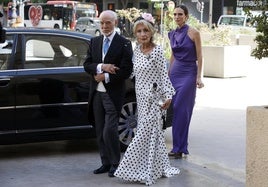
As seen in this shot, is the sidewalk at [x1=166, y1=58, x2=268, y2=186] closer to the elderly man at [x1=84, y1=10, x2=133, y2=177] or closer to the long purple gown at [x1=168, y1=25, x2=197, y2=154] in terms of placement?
the long purple gown at [x1=168, y1=25, x2=197, y2=154]

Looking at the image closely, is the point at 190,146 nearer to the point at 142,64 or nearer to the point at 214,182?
the point at 214,182

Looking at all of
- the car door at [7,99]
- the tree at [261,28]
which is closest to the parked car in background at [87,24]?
the car door at [7,99]

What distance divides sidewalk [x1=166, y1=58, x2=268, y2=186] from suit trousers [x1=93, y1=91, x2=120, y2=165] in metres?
1.20

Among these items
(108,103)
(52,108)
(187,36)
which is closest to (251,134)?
(108,103)

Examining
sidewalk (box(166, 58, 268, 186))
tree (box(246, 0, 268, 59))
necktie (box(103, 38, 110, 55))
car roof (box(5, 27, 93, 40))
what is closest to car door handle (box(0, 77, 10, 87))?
car roof (box(5, 27, 93, 40))

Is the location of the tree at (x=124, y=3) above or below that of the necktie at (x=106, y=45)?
above

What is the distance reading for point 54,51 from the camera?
6648 millimetres

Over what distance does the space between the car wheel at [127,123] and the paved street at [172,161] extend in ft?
1.34

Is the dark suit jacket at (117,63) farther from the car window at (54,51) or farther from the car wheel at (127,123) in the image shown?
the car wheel at (127,123)

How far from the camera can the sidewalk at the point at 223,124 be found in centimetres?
651

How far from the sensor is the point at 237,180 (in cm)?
570

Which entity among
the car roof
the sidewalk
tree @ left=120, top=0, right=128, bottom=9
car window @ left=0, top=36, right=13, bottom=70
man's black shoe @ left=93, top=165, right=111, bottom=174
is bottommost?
the sidewalk

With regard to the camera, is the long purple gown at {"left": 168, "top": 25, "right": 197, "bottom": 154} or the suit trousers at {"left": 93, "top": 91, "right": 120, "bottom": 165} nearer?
the suit trousers at {"left": 93, "top": 91, "right": 120, "bottom": 165}

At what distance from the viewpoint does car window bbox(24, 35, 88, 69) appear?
6.48 m
